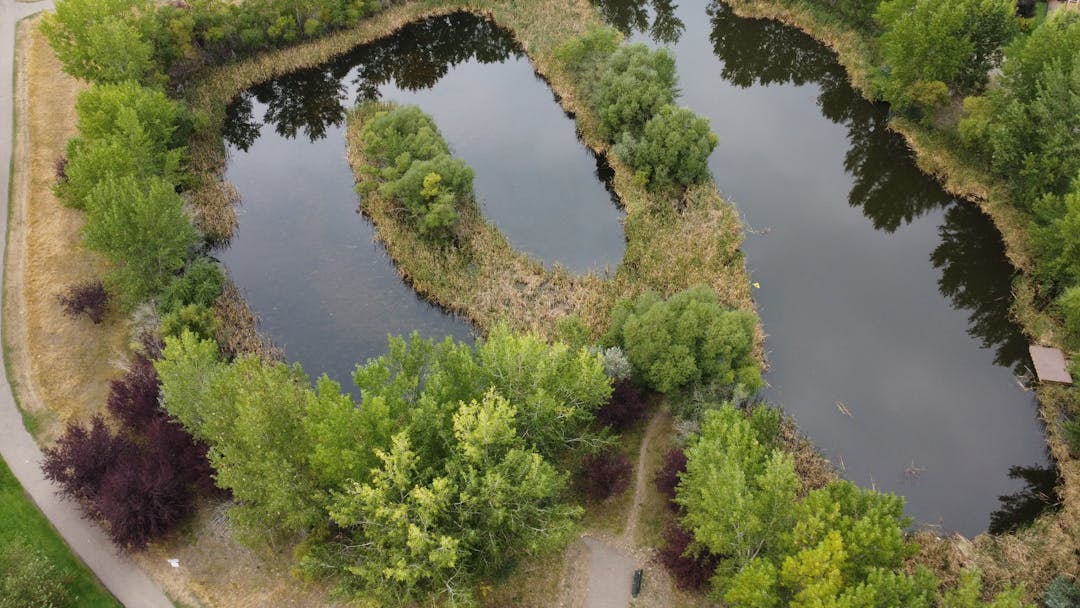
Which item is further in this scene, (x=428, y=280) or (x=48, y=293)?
(x=428, y=280)

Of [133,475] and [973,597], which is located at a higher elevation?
[973,597]

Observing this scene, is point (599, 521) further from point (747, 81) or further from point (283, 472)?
point (747, 81)

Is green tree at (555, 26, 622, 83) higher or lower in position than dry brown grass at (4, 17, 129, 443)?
higher

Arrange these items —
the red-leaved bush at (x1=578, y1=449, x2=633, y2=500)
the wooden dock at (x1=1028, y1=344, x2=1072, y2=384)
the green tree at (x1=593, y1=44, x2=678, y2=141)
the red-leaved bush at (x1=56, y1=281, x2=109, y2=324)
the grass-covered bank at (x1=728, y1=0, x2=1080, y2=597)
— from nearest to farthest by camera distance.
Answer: the grass-covered bank at (x1=728, y1=0, x2=1080, y2=597) → the red-leaved bush at (x1=578, y1=449, x2=633, y2=500) → the wooden dock at (x1=1028, y1=344, x2=1072, y2=384) → the red-leaved bush at (x1=56, y1=281, x2=109, y2=324) → the green tree at (x1=593, y1=44, x2=678, y2=141)

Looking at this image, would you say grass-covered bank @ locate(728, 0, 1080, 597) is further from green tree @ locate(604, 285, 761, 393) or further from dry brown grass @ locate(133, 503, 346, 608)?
dry brown grass @ locate(133, 503, 346, 608)

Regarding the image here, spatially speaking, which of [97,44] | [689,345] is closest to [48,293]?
[97,44]

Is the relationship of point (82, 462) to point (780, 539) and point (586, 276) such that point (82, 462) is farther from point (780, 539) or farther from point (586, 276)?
point (780, 539)

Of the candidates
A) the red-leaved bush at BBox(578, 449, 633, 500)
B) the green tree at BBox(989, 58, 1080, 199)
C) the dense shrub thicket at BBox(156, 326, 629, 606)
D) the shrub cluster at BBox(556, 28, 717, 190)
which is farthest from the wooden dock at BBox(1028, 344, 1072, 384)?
the dense shrub thicket at BBox(156, 326, 629, 606)
